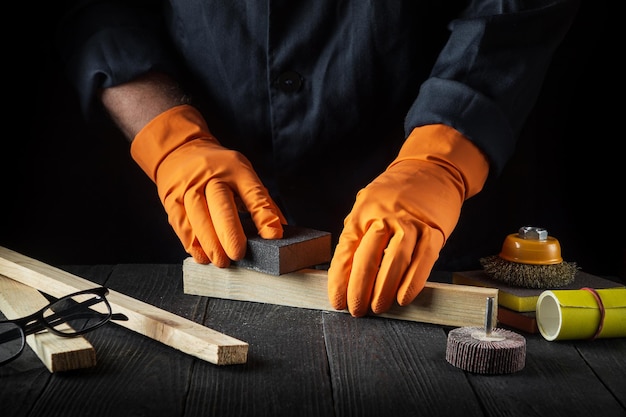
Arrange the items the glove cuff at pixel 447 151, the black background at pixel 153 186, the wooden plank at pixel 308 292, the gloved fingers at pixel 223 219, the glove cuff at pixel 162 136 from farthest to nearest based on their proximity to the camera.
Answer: the black background at pixel 153 186, the glove cuff at pixel 162 136, the glove cuff at pixel 447 151, the gloved fingers at pixel 223 219, the wooden plank at pixel 308 292

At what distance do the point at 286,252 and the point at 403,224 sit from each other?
214 millimetres

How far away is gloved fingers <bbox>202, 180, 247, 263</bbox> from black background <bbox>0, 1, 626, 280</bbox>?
571 mm

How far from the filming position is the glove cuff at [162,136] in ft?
5.52

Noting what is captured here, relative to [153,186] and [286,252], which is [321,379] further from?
[153,186]

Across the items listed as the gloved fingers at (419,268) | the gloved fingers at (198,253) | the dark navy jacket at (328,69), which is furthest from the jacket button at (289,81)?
the gloved fingers at (419,268)

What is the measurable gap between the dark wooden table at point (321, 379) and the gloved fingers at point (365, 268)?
3cm

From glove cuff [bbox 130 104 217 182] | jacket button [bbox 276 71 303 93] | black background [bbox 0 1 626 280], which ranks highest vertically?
jacket button [bbox 276 71 303 93]

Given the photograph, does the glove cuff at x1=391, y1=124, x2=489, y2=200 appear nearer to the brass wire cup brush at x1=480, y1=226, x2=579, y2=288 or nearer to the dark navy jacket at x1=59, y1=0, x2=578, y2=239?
the dark navy jacket at x1=59, y1=0, x2=578, y2=239

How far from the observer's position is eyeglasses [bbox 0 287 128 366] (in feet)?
3.75

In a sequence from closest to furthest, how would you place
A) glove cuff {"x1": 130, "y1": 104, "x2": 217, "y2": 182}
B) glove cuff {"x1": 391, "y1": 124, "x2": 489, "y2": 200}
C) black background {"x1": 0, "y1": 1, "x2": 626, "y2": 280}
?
glove cuff {"x1": 391, "y1": 124, "x2": 489, "y2": 200}, glove cuff {"x1": 130, "y1": 104, "x2": 217, "y2": 182}, black background {"x1": 0, "y1": 1, "x2": 626, "y2": 280}

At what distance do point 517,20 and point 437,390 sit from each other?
866 mm

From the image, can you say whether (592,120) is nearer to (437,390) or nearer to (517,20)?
(517,20)

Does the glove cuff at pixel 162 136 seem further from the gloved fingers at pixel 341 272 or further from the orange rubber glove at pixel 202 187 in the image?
the gloved fingers at pixel 341 272

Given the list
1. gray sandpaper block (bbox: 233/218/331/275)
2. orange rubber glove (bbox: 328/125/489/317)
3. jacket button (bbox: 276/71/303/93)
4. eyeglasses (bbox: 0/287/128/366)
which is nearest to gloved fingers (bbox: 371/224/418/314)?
orange rubber glove (bbox: 328/125/489/317)
